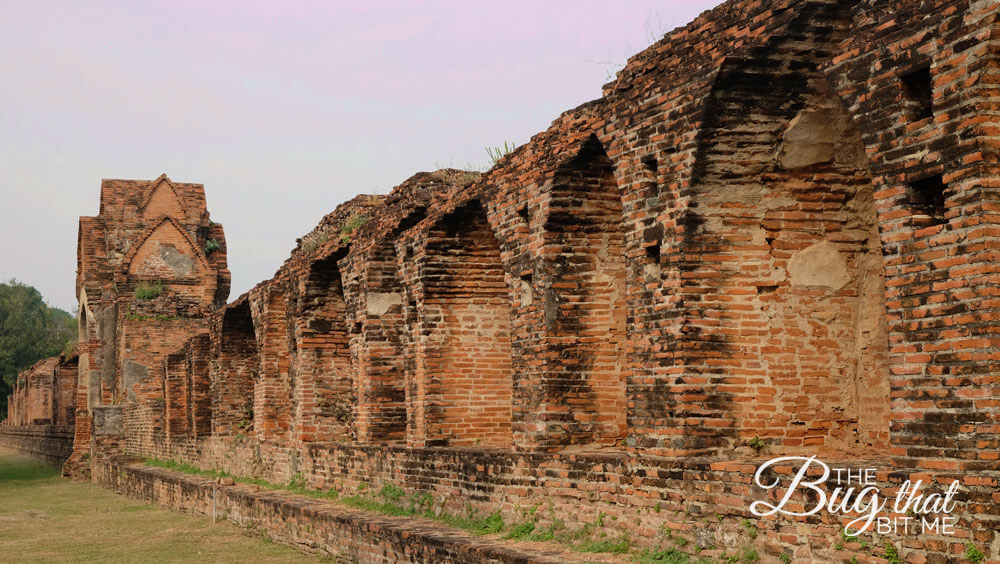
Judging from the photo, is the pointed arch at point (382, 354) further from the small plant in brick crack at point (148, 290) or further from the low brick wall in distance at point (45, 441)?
the low brick wall in distance at point (45, 441)

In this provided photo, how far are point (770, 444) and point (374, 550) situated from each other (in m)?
4.37

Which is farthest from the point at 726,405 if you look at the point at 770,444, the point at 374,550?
the point at 374,550

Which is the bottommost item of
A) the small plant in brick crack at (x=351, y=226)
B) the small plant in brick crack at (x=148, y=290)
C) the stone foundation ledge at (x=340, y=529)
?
the stone foundation ledge at (x=340, y=529)

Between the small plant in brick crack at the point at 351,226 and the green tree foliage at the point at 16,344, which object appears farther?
the green tree foliage at the point at 16,344

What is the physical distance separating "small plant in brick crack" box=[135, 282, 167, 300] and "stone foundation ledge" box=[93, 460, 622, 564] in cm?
844

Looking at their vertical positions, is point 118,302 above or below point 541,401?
above

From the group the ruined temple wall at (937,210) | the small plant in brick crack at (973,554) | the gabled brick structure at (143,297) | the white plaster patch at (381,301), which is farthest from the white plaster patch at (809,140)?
the gabled brick structure at (143,297)

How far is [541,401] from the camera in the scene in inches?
358

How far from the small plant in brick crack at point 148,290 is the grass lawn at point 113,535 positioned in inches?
240

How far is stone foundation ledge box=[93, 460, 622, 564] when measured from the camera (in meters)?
8.19

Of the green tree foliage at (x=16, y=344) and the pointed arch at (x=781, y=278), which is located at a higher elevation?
the green tree foliage at (x=16, y=344)

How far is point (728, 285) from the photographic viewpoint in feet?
24.3

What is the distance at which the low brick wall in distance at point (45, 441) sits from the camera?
33562mm

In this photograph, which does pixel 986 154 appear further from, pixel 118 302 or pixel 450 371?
pixel 118 302
